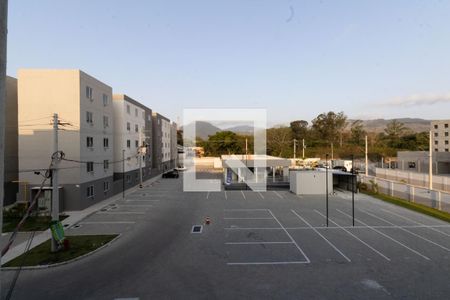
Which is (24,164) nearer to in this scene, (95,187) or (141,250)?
(95,187)

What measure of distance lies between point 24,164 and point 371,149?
3164 inches

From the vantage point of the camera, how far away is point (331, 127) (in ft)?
311

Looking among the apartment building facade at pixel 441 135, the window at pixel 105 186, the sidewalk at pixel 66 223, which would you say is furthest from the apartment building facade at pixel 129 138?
the apartment building facade at pixel 441 135

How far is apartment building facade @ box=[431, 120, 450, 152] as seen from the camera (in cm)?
7686

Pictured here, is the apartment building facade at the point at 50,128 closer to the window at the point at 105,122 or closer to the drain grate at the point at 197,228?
the window at the point at 105,122

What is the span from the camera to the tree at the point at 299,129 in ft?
309

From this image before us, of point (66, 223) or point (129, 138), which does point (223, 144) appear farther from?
point (66, 223)

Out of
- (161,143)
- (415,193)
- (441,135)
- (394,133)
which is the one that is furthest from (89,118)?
(394,133)

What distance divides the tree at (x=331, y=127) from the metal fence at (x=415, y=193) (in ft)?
201

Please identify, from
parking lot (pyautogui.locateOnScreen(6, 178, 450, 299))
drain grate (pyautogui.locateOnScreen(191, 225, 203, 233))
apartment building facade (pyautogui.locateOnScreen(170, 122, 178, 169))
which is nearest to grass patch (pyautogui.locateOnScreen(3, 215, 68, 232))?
parking lot (pyautogui.locateOnScreen(6, 178, 450, 299))

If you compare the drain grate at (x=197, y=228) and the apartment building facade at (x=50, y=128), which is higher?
the apartment building facade at (x=50, y=128)

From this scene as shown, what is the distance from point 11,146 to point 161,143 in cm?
3256

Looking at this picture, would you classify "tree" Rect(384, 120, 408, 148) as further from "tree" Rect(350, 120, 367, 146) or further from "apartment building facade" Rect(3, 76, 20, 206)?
"apartment building facade" Rect(3, 76, 20, 206)

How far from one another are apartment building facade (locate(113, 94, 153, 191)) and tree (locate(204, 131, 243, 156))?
40.9 metres
